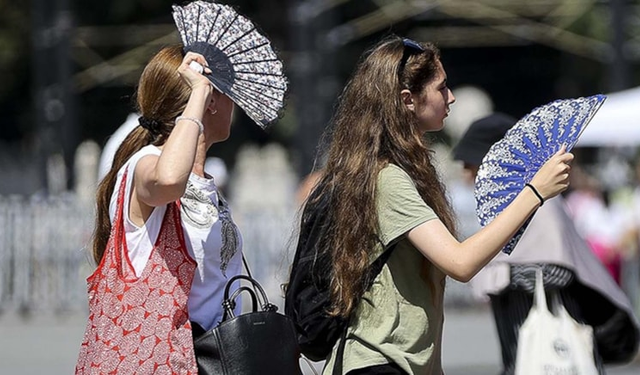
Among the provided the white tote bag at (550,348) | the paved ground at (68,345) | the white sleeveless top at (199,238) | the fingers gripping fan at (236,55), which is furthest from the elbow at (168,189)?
the paved ground at (68,345)

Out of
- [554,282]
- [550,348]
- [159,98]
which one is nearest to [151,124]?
[159,98]

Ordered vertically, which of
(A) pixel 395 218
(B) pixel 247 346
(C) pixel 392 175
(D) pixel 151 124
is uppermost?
(D) pixel 151 124

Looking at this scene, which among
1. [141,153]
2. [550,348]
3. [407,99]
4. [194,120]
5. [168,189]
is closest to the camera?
[168,189]

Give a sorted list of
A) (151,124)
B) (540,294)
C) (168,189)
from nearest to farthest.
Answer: (168,189), (151,124), (540,294)

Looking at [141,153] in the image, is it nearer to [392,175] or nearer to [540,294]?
[392,175]

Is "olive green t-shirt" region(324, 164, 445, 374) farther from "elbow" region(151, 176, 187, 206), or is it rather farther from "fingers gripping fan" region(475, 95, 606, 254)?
"elbow" region(151, 176, 187, 206)

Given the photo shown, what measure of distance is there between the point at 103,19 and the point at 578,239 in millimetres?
27177

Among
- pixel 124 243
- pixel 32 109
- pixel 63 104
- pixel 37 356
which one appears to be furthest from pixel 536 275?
pixel 32 109

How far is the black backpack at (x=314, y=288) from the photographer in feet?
11.9

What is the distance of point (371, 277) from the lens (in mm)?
3604

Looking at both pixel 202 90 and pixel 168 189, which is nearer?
pixel 168 189

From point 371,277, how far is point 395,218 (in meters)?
0.18

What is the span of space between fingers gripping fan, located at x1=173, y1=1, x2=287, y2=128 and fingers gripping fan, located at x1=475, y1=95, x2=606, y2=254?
25.0 inches

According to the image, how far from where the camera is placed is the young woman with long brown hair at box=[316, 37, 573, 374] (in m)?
3.50
